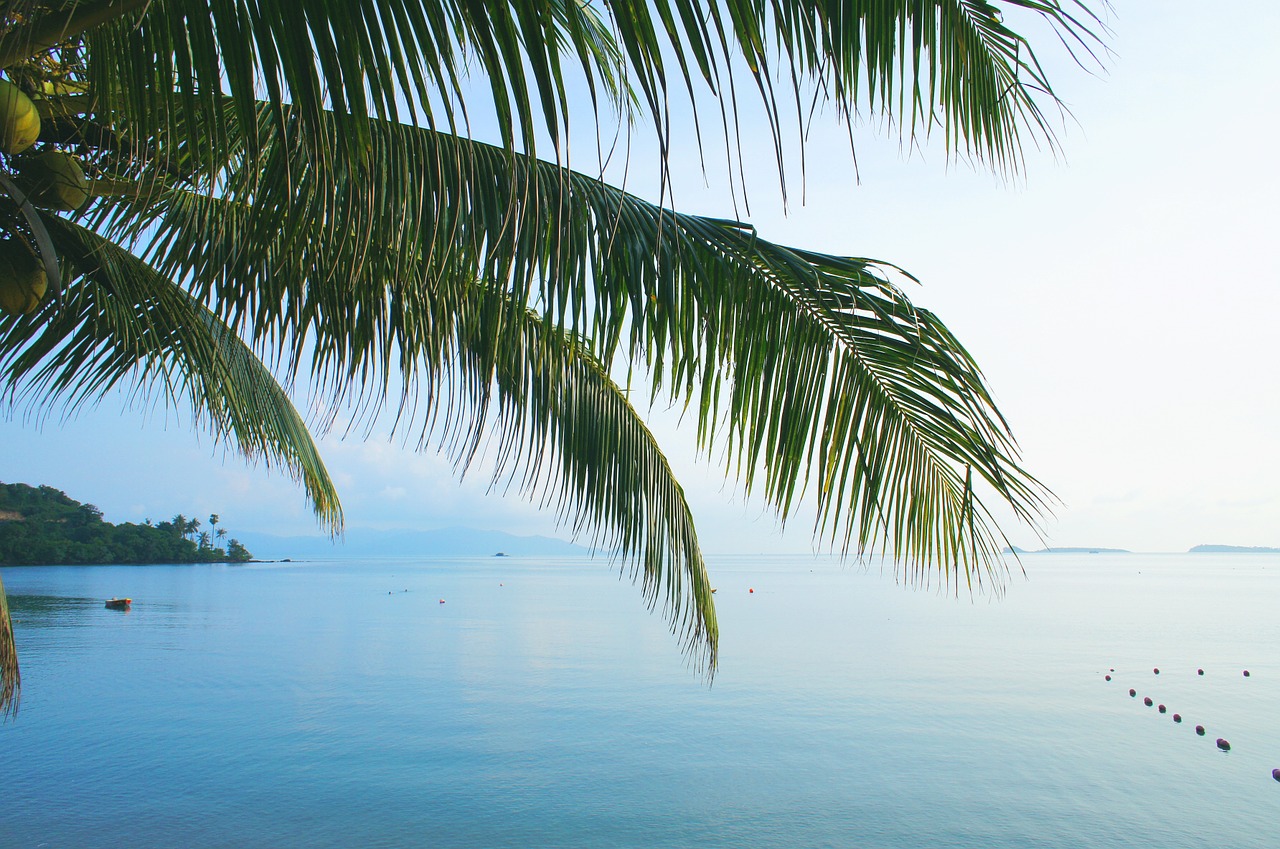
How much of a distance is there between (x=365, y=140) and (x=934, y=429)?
5.80 ft

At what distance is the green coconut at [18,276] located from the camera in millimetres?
2074

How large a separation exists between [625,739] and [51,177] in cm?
1430

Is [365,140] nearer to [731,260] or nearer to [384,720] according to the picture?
[731,260]

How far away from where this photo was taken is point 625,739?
1489cm

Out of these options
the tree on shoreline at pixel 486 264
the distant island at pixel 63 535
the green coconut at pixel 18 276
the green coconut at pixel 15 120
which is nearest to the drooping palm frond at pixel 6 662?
the tree on shoreline at pixel 486 264

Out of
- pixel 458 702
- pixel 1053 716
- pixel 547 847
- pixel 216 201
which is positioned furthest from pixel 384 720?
pixel 216 201

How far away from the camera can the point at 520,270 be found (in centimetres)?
215

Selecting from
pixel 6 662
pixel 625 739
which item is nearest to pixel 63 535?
pixel 625 739

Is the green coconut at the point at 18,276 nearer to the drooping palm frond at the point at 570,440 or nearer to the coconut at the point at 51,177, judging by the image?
the coconut at the point at 51,177

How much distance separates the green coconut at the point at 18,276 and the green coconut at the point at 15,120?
431 millimetres

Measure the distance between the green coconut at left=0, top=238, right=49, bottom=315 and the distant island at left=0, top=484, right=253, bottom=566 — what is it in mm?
65369

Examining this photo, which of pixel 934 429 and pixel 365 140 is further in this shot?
pixel 934 429

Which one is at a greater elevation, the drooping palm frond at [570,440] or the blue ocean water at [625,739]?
the drooping palm frond at [570,440]

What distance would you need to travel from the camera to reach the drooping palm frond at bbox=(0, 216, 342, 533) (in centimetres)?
273
